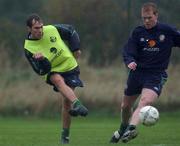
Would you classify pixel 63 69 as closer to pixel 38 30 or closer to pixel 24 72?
pixel 38 30

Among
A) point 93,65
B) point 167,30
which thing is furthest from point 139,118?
Result: point 93,65

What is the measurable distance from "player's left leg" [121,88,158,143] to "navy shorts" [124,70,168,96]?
102mm

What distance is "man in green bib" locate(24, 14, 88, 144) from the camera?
11.0 m

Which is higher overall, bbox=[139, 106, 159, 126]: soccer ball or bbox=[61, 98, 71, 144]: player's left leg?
bbox=[139, 106, 159, 126]: soccer ball

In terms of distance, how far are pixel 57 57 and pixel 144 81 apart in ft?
4.34

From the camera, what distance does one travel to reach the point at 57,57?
11.3 metres

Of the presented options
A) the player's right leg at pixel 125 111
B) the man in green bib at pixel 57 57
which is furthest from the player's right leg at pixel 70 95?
the player's right leg at pixel 125 111

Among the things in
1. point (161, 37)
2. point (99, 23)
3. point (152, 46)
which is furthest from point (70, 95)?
point (99, 23)

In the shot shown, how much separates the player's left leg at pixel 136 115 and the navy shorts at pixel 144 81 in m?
0.10

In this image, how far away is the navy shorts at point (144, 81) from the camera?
1080 cm

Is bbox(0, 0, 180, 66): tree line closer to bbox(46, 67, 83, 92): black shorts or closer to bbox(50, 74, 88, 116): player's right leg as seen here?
bbox(46, 67, 83, 92): black shorts

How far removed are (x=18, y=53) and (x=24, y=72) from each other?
1635 mm

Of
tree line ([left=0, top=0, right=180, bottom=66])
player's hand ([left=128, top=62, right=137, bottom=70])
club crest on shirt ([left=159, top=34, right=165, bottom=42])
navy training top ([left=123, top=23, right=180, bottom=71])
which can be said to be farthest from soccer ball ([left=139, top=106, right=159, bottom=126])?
tree line ([left=0, top=0, right=180, bottom=66])

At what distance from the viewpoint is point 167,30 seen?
10945 millimetres
